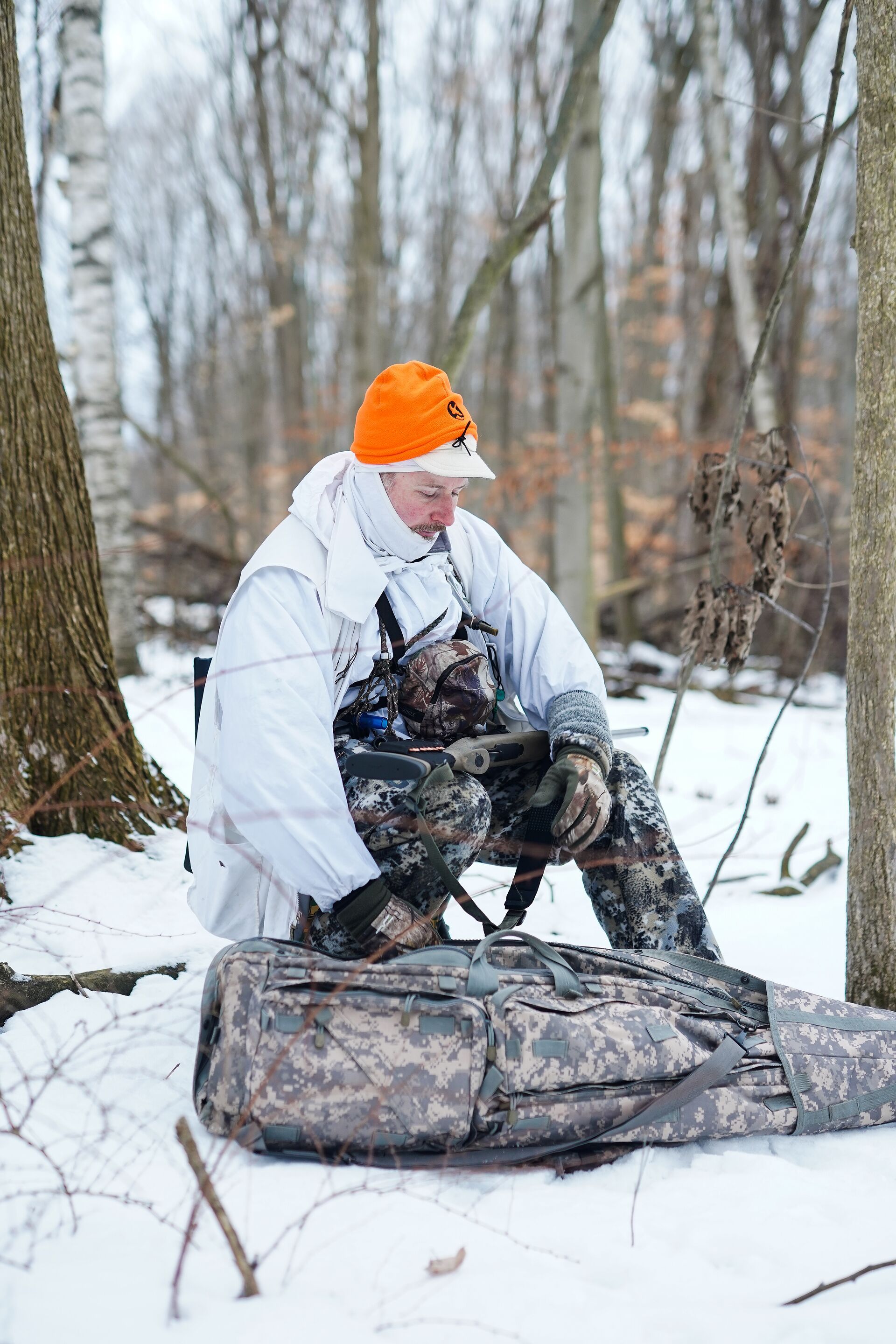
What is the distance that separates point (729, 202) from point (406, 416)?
5.61 m

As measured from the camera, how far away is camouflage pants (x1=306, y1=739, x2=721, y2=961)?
2055 millimetres

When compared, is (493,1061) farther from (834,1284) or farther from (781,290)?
(781,290)

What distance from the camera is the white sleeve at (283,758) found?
1890mm

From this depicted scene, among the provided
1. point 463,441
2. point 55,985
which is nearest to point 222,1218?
point 55,985

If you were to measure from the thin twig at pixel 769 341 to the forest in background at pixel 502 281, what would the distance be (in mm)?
108

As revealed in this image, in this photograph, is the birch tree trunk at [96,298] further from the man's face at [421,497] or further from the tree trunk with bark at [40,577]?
the man's face at [421,497]

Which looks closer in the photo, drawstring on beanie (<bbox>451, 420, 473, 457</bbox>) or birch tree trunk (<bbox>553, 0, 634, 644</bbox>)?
drawstring on beanie (<bbox>451, 420, 473, 457</bbox>)

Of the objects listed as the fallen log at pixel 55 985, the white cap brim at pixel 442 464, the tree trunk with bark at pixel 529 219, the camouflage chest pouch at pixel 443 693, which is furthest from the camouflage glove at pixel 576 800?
the tree trunk with bark at pixel 529 219

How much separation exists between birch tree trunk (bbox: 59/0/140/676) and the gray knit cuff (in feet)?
11.2

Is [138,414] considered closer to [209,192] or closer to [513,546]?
[209,192]

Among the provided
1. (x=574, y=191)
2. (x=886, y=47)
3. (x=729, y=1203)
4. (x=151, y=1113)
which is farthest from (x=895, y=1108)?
(x=574, y=191)

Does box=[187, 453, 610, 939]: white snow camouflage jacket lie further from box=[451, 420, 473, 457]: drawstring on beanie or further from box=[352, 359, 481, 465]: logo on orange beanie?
box=[451, 420, 473, 457]: drawstring on beanie

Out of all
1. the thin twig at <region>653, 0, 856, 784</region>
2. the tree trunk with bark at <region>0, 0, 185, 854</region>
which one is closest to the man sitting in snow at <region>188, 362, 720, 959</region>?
the thin twig at <region>653, 0, 856, 784</region>

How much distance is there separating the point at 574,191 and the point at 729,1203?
6.63 m
